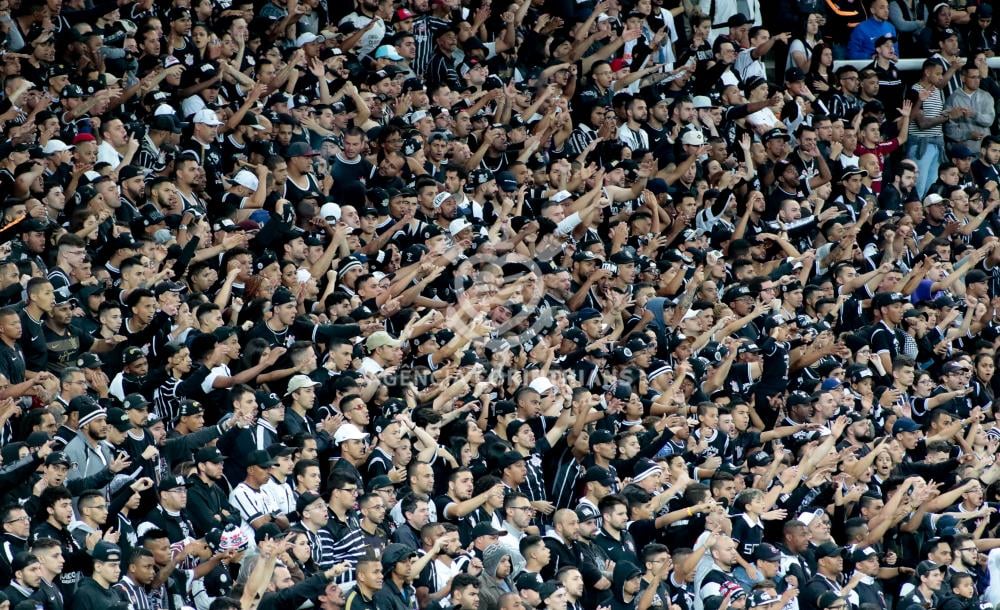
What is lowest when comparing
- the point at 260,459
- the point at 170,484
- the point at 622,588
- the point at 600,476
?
the point at 622,588

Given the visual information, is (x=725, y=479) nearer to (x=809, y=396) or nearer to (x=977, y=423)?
(x=809, y=396)

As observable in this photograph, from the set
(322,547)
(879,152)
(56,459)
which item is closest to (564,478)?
(322,547)

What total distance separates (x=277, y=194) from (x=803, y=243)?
6.27m

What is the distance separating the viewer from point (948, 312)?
1944 cm

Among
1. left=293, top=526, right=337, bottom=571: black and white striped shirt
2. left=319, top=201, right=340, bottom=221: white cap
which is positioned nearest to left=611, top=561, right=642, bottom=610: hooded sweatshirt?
left=293, top=526, right=337, bottom=571: black and white striped shirt

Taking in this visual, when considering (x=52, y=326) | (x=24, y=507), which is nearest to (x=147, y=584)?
(x=24, y=507)

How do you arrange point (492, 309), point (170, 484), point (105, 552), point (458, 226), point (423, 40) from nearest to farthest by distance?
1. point (105, 552)
2. point (170, 484)
3. point (492, 309)
4. point (458, 226)
5. point (423, 40)

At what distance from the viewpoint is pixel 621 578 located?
540 inches

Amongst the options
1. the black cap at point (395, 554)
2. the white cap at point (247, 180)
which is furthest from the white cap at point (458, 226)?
the black cap at point (395, 554)

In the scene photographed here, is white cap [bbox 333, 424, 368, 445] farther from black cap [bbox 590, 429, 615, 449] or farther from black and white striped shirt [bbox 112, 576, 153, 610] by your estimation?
black and white striped shirt [bbox 112, 576, 153, 610]

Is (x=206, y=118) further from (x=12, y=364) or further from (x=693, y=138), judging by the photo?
(x=693, y=138)

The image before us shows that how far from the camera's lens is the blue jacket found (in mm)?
23281

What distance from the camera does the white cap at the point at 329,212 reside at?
53.5 ft

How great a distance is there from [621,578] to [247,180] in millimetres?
5128
